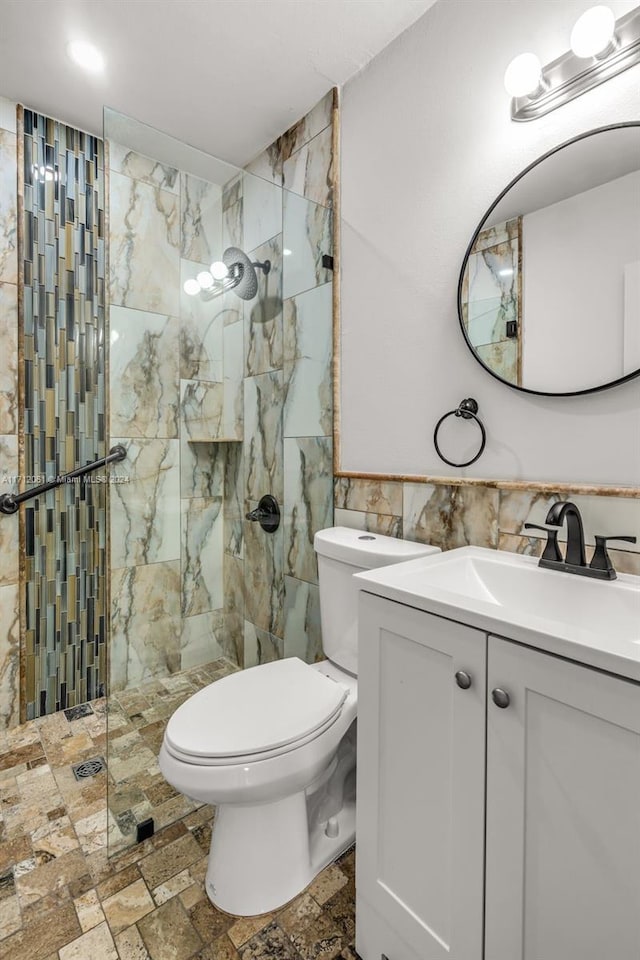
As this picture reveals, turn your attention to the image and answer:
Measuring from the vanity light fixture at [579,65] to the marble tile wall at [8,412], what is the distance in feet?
6.22

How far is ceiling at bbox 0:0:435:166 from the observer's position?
60.4 inches

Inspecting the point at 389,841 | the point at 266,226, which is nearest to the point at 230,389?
the point at 266,226

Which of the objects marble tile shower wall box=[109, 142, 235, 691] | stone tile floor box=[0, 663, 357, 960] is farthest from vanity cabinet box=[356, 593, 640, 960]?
marble tile shower wall box=[109, 142, 235, 691]

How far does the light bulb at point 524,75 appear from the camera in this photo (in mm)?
1170

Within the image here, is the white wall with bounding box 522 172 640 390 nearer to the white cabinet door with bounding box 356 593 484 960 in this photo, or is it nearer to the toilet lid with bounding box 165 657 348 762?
the white cabinet door with bounding box 356 593 484 960

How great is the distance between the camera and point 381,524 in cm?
165

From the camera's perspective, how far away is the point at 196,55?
171cm

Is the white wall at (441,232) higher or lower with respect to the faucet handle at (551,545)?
higher

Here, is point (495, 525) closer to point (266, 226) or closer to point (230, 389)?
point (230, 389)

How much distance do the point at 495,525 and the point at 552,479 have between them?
0.64 ft

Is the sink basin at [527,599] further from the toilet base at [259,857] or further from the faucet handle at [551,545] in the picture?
the toilet base at [259,857]

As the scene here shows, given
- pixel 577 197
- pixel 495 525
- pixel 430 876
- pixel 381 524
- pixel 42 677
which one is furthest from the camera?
pixel 42 677

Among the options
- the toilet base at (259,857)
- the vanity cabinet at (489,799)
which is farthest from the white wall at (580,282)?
the toilet base at (259,857)

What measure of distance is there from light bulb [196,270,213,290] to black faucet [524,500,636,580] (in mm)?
1240
